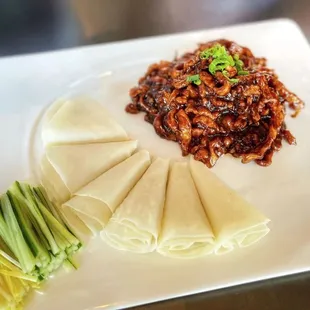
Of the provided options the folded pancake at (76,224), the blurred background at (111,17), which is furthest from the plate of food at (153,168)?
the blurred background at (111,17)

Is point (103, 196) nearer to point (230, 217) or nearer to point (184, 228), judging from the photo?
point (184, 228)

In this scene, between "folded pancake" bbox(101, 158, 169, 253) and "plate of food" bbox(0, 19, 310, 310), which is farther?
"folded pancake" bbox(101, 158, 169, 253)

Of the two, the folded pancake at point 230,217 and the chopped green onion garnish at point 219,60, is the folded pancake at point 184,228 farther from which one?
the chopped green onion garnish at point 219,60

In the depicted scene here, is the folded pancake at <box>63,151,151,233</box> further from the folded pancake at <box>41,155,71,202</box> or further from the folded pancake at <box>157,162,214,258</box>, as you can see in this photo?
the folded pancake at <box>157,162,214,258</box>

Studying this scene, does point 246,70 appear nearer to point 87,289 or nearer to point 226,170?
point 226,170

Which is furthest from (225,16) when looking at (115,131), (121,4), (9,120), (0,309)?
(0,309)

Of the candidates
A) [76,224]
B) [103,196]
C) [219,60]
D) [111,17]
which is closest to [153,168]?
[103,196]

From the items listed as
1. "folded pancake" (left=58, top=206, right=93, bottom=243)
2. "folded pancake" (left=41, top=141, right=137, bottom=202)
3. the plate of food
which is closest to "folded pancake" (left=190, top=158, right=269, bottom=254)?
the plate of food
